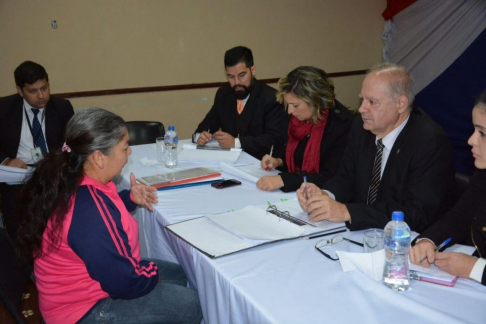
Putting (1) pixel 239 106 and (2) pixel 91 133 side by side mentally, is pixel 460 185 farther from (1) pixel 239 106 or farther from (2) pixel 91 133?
(1) pixel 239 106

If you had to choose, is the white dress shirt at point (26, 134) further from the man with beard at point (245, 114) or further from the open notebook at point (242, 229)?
the open notebook at point (242, 229)

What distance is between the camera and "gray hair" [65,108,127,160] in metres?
1.68

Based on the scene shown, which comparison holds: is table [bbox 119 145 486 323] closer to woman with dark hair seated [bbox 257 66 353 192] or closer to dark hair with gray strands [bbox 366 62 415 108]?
dark hair with gray strands [bbox 366 62 415 108]

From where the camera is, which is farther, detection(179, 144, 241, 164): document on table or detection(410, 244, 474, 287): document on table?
detection(179, 144, 241, 164): document on table

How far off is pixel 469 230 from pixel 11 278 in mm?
1753

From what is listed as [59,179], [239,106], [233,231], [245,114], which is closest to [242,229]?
[233,231]

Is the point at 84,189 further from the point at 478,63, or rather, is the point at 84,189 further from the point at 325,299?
the point at 478,63

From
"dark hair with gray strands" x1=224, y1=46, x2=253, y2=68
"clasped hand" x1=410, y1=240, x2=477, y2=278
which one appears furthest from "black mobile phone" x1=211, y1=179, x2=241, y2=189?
"dark hair with gray strands" x1=224, y1=46, x2=253, y2=68

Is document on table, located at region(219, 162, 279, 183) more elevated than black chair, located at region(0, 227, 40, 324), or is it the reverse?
document on table, located at region(219, 162, 279, 183)

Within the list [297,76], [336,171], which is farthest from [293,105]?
[336,171]

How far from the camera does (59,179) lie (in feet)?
5.33

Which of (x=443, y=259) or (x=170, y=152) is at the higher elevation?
(x=170, y=152)

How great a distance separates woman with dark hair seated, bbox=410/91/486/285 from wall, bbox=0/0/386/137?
3.65 m

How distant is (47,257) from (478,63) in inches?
210
